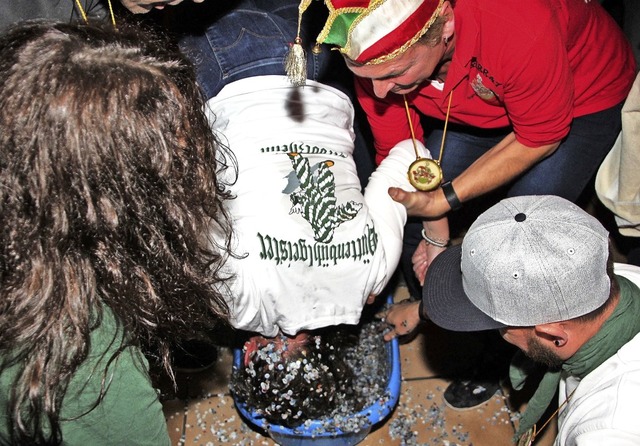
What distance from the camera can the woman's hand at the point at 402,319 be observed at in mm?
1954

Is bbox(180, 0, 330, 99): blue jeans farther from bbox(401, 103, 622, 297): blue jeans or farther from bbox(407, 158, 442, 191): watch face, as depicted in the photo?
bbox(401, 103, 622, 297): blue jeans

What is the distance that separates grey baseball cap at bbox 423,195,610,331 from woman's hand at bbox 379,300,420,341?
66cm

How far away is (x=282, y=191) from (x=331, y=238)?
0.48 feet

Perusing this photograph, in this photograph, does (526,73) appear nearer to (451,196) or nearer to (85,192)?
(451,196)

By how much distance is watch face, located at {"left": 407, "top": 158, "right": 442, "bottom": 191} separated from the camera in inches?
66.8

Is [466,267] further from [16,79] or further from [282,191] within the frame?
[16,79]

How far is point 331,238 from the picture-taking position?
4.64 ft

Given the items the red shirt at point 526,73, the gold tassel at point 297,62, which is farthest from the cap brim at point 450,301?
the gold tassel at point 297,62

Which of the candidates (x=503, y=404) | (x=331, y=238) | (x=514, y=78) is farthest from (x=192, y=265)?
(x=503, y=404)

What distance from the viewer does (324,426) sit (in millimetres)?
1799

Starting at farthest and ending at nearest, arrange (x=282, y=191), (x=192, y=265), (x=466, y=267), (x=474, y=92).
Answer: (x=474, y=92) → (x=282, y=191) → (x=466, y=267) → (x=192, y=265)

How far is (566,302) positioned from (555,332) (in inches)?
3.0

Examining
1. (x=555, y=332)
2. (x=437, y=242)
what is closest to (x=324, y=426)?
(x=437, y=242)

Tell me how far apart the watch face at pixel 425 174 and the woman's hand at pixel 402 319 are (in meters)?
0.43
